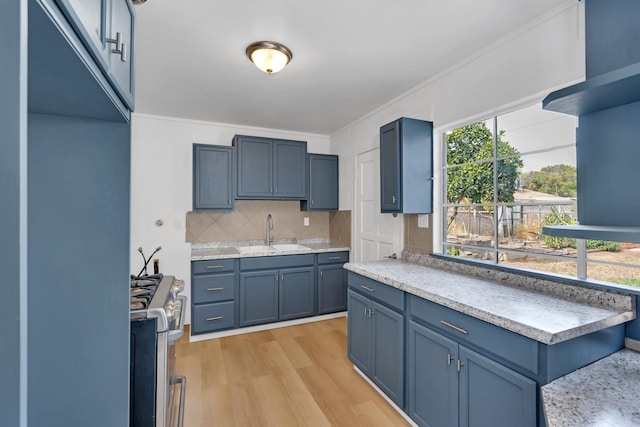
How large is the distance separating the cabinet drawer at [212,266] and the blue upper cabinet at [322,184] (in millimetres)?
1248

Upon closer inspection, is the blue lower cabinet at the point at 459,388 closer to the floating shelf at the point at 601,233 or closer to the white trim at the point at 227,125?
the floating shelf at the point at 601,233

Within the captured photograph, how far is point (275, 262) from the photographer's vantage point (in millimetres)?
3500

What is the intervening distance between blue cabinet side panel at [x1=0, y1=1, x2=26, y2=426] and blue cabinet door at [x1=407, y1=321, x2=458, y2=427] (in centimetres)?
169

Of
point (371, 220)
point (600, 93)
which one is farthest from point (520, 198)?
point (371, 220)

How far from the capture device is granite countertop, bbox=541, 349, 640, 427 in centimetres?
94

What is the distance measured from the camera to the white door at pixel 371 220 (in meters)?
3.09

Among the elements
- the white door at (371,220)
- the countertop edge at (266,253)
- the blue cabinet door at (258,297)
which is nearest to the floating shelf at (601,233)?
the white door at (371,220)

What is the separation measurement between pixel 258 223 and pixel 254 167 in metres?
0.79

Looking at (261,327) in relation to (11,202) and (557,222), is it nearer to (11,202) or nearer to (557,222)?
(557,222)

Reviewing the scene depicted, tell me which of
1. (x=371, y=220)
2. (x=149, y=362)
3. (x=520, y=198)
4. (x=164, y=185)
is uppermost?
(x=164, y=185)

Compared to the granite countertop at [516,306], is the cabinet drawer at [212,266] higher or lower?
lower

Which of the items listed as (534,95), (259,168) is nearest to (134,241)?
(259,168)

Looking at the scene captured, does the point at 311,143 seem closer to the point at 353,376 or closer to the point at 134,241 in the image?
the point at 134,241

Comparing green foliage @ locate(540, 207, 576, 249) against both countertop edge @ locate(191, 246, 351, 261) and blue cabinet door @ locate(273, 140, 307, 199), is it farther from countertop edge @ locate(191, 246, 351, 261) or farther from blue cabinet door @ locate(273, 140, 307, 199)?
blue cabinet door @ locate(273, 140, 307, 199)
